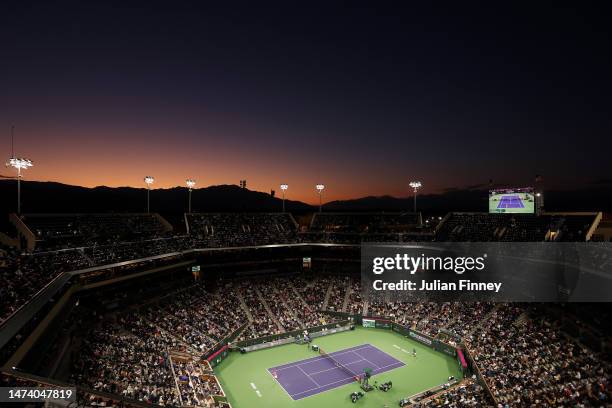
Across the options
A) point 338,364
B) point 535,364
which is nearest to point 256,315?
point 338,364

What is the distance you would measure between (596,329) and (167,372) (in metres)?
29.3

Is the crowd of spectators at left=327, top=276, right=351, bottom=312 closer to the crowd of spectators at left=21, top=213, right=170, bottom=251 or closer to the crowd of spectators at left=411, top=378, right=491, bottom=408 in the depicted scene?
the crowd of spectators at left=411, top=378, right=491, bottom=408

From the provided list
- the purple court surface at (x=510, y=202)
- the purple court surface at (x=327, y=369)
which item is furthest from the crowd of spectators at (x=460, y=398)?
the purple court surface at (x=510, y=202)

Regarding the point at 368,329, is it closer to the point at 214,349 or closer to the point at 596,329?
the point at 214,349

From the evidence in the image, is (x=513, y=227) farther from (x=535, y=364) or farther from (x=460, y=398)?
(x=460, y=398)

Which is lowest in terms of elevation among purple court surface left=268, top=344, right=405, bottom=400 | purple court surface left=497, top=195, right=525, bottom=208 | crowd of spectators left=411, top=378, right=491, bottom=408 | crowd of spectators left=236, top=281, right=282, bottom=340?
purple court surface left=268, top=344, right=405, bottom=400

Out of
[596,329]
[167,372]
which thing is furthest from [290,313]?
[596,329]

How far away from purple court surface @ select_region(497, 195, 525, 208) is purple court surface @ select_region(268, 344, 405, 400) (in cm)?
2228

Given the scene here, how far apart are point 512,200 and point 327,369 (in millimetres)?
27905

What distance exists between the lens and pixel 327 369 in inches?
1248

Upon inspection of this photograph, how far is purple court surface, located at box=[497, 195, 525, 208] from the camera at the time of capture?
42.3m

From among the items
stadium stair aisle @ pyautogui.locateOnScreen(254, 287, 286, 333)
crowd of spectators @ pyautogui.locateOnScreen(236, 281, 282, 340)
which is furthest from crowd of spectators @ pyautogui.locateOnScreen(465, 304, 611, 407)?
crowd of spectators @ pyautogui.locateOnScreen(236, 281, 282, 340)

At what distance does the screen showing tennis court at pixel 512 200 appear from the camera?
41.6 metres

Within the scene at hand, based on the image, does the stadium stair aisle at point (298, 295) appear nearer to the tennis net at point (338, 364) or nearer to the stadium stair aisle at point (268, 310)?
the stadium stair aisle at point (268, 310)
